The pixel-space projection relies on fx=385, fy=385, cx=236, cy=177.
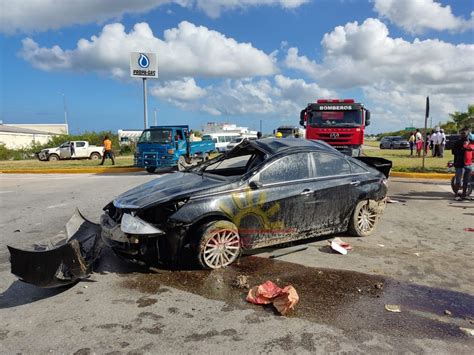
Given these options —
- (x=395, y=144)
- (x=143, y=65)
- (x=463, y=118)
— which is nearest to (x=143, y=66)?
(x=143, y=65)

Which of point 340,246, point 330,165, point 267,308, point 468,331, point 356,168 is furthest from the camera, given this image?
point 356,168

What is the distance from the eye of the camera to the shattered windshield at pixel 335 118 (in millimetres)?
15492

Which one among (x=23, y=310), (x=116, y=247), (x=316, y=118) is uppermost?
(x=316, y=118)

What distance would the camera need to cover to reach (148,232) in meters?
4.31

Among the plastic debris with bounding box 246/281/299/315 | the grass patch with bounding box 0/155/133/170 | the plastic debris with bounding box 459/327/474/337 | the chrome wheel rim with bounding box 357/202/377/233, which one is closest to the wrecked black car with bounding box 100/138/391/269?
the chrome wheel rim with bounding box 357/202/377/233

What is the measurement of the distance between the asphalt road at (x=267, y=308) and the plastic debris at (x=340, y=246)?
101 mm

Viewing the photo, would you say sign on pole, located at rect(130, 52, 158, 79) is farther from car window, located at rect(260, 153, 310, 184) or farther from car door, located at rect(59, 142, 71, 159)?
car window, located at rect(260, 153, 310, 184)

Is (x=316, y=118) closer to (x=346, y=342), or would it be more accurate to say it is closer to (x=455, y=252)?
(x=455, y=252)

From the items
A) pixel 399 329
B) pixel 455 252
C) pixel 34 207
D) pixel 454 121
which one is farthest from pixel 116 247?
pixel 454 121

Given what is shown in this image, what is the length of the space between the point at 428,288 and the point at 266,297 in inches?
73.6

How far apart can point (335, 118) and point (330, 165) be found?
10.5 meters

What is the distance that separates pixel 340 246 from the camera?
556 centimetres

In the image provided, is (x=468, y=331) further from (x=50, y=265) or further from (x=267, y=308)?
(x=50, y=265)

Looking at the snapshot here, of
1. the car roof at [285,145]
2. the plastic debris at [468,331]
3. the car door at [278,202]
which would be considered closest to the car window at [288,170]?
the car door at [278,202]
